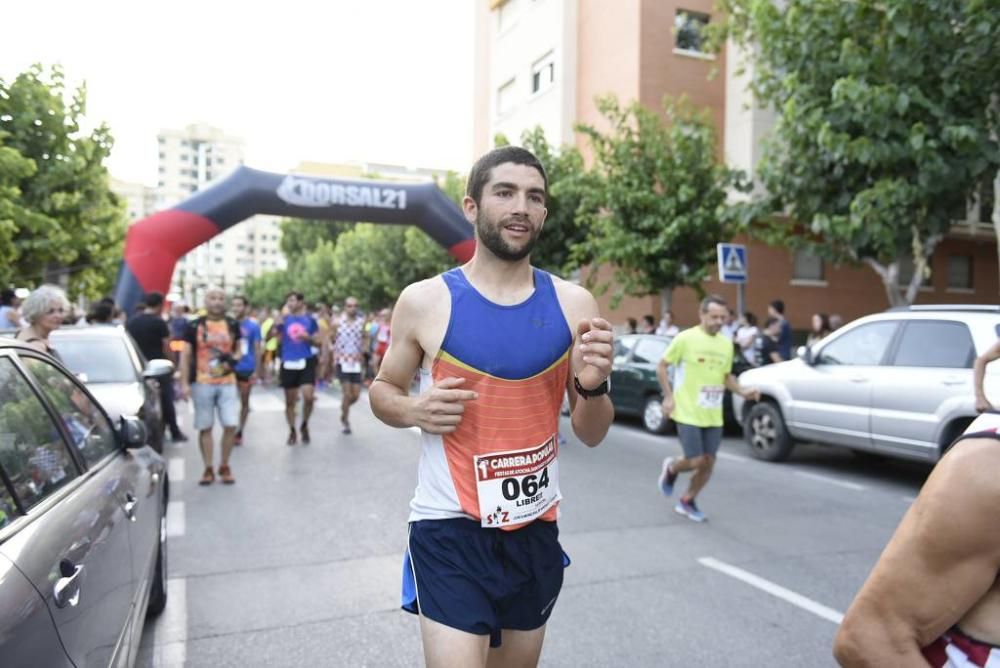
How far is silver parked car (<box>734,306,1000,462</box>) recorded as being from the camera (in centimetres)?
742

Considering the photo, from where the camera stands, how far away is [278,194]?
1459 centimetres

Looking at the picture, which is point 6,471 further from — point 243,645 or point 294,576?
point 294,576

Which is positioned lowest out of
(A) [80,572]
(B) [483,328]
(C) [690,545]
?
(C) [690,545]

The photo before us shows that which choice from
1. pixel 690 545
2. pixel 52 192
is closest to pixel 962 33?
pixel 690 545

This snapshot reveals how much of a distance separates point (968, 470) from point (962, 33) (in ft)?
34.3

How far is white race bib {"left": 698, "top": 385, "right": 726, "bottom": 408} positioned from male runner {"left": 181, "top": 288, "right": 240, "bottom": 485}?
14.5ft

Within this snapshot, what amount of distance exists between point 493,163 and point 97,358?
20.5 ft

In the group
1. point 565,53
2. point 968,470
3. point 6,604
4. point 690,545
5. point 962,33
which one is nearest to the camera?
point 968,470

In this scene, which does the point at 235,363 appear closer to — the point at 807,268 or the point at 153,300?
the point at 153,300

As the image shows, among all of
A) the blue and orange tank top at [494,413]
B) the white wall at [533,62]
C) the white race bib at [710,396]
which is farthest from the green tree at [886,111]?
the white wall at [533,62]

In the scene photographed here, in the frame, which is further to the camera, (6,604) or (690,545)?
(690,545)

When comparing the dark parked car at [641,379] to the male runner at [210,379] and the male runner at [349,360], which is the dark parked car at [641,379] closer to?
the male runner at [349,360]

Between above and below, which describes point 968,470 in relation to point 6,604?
above

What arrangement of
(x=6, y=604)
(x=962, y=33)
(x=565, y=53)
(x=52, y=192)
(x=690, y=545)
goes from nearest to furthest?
(x=6, y=604) < (x=690, y=545) < (x=962, y=33) < (x=52, y=192) < (x=565, y=53)
